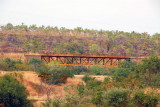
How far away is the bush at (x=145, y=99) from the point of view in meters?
30.8

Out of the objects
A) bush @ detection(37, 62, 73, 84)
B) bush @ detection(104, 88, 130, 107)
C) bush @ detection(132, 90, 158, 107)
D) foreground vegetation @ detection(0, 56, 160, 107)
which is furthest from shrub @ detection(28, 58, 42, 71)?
bush @ detection(132, 90, 158, 107)

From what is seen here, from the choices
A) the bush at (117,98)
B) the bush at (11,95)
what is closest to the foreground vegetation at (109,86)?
the bush at (117,98)

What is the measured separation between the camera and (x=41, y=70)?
55.3m

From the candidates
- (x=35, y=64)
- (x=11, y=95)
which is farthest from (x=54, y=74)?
(x=11, y=95)

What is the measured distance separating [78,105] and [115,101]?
14.2 feet

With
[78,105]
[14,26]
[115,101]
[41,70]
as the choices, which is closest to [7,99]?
[78,105]

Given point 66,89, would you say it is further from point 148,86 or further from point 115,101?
point 115,101

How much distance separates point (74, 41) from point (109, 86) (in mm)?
65174

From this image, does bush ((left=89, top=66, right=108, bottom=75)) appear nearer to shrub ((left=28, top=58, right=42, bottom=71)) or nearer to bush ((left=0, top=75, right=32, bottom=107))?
shrub ((left=28, top=58, right=42, bottom=71))

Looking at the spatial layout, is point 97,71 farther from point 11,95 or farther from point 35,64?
point 11,95

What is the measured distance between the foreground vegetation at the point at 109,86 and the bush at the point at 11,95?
0.31 meters

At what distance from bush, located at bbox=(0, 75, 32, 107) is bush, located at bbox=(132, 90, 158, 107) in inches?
610

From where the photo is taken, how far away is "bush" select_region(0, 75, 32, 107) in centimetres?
3711

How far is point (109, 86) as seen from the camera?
37.7 m
